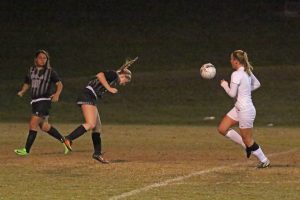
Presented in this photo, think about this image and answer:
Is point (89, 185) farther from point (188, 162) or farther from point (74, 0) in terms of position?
point (74, 0)

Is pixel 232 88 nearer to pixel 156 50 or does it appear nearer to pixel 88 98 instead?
pixel 88 98

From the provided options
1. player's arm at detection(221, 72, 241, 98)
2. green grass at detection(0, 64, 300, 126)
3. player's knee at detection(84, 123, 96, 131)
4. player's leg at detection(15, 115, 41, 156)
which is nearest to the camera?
player's arm at detection(221, 72, 241, 98)

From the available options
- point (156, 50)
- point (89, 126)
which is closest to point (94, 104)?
point (89, 126)

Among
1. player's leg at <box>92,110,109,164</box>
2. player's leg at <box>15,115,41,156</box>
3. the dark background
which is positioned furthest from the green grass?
player's leg at <box>92,110,109,164</box>

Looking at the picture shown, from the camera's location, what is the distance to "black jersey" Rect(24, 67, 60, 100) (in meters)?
15.2

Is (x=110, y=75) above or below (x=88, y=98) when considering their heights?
above

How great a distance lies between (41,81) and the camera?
49.9 ft

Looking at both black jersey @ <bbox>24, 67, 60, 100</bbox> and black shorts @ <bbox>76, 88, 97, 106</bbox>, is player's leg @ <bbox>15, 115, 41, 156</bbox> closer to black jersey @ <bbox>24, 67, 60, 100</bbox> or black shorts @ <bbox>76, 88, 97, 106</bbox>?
black jersey @ <bbox>24, 67, 60, 100</bbox>

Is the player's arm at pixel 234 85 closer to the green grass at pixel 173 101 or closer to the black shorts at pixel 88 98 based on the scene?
the black shorts at pixel 88 98

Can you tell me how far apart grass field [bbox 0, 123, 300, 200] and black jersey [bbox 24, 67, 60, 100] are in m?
1.15

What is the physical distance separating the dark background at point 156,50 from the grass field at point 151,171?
29.4ft

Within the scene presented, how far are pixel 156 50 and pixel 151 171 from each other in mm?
29211

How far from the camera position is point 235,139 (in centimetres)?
1372

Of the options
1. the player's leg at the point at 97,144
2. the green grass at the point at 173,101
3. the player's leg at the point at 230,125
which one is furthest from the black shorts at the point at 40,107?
the green grass at the point at 173,101
